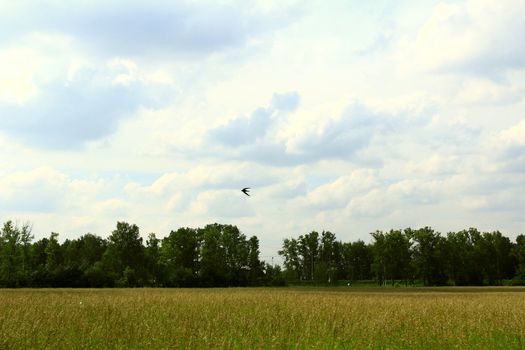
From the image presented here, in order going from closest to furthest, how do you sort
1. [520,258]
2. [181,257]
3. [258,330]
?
[258,330], [181,257], [520,258]

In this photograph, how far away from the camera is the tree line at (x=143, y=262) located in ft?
244

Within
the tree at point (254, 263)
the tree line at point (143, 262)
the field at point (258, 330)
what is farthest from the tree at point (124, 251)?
the field at point (258, 330)

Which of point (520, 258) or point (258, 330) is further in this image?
point (520, 258)

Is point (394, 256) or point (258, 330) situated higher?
point (394, 256)

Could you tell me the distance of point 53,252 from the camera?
102 meters

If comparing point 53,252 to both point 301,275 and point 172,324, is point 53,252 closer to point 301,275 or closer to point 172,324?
point 301,275

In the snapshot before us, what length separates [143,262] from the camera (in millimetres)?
90750

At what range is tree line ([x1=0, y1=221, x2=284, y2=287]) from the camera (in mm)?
74438

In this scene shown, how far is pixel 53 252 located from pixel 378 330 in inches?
3995

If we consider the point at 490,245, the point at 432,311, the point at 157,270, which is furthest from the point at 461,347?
the point at 490,245

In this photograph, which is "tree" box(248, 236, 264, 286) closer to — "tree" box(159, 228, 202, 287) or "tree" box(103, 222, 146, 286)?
"tree" box(159, 228, 202, 287)

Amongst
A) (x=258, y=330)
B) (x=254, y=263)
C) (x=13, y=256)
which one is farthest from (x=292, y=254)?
(x=258, y=330)

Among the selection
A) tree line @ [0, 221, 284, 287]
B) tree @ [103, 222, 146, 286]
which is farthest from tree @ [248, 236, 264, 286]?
tree @ [103, 222, 146, 286]

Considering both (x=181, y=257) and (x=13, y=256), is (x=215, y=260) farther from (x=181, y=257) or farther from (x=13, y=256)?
(x=13, y=256)
